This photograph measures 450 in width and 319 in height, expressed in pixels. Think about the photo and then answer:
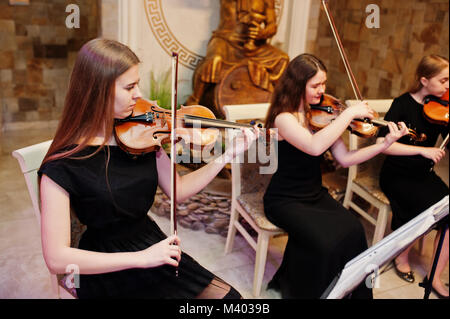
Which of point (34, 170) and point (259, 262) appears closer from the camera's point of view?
point (34, 170)

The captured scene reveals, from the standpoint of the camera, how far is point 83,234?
1.30 metres

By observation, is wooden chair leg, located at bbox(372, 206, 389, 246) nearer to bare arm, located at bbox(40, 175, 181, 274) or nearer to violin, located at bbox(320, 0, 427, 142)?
violin, located at bbox(320, 0, 427, 142)

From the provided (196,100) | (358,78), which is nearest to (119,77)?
(196,100)

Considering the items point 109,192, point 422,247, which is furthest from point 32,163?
point 422,247

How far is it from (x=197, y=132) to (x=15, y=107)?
0.55 m

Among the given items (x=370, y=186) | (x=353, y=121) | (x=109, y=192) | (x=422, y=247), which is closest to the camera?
(x=109, y=192)

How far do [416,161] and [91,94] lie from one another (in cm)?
159

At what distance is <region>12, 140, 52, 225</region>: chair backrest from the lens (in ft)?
3.99

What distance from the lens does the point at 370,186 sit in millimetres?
2193

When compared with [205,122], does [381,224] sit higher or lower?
lower

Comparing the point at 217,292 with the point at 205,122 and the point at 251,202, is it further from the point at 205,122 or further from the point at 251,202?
the point at 251,202

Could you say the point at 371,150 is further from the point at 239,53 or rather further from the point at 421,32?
the point at 421,32

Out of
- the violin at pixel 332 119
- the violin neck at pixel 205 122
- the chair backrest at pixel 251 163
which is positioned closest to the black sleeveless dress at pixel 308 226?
the chair backrest at pixel 251 163

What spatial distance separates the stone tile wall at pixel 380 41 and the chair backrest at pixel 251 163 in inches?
13.5
